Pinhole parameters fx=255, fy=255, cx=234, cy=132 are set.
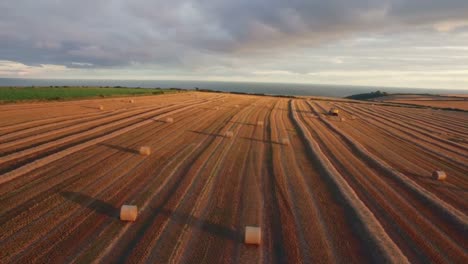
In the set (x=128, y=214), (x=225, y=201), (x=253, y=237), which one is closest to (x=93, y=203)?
(x=128, y=214)

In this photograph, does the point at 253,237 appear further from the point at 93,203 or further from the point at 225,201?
the point at 93,203

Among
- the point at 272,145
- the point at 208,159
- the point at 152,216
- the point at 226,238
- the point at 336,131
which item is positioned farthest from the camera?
the point at 336,131

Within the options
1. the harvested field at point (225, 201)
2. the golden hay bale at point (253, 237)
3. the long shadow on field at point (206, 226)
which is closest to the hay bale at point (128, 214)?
the harvested field at point (225, 201)

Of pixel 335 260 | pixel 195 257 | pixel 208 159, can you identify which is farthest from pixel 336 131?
pixel 195 257

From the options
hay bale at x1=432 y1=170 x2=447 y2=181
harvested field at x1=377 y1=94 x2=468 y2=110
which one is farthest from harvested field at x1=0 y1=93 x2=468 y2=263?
harvested field at x1=377 y1=94 x2=468 y2=110

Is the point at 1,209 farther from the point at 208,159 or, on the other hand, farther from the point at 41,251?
the point at 208,159

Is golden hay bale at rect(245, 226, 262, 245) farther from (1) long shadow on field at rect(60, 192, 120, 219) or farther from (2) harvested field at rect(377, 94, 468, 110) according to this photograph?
(2) harvested field at rect(377, 94, 468, 110)
